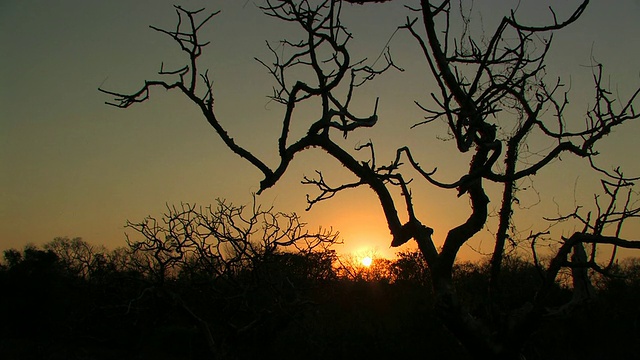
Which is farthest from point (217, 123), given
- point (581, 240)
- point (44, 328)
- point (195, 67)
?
point (44, 328)

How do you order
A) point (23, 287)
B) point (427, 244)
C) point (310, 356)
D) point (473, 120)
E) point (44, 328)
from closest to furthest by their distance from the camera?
point (473, 120), point (427, 244), point (310, 356), point (44, 328), point (23, 287)

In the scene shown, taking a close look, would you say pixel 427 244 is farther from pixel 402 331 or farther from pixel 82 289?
pixel 82 289

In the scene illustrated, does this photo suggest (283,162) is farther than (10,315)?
No

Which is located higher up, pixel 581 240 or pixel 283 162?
pixel 283 162

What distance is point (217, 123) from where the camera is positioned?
5.00 metres

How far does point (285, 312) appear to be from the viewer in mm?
11570

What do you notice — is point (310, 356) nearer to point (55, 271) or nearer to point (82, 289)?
point (82, 289)

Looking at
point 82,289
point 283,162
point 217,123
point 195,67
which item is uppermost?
point 82,289

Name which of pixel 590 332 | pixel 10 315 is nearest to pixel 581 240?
pixel 590 332

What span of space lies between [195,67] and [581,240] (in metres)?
3.81

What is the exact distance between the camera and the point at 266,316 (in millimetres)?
12383

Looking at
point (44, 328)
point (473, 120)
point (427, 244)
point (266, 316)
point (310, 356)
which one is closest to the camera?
point (473, 120)

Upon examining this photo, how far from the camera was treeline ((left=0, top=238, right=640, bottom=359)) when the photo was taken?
12.4 metres

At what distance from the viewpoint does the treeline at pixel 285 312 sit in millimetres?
12359
